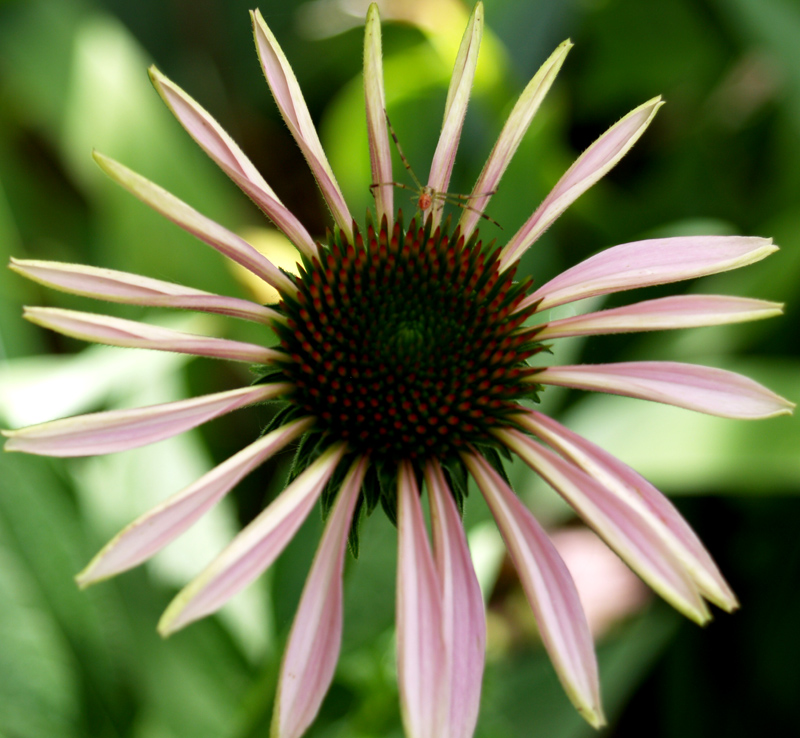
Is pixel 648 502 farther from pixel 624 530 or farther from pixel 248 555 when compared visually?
pixel 248 555

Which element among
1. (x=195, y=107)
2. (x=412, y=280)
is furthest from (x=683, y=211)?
(x=195, y=107)

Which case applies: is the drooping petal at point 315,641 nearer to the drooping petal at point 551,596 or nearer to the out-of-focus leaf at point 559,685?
the drooping petal at point 551,596

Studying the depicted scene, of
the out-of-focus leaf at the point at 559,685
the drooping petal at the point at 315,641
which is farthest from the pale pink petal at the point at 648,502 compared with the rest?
the out-of-focus leaf at the point at 559,685

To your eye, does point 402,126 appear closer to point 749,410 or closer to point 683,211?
point 683,211

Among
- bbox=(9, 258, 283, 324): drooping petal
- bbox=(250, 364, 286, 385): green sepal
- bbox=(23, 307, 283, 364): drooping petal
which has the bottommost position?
bbox=(250, 364, 286, 385): green sepal

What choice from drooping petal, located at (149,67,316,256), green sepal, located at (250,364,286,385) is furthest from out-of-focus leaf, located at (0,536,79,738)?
drooping petal, located at (149,67,316,256)

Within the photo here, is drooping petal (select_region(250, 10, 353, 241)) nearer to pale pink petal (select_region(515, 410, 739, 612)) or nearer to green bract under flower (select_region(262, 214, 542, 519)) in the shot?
green bract under flower (select_region(262, 214, 542, 519))
